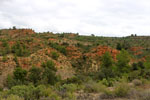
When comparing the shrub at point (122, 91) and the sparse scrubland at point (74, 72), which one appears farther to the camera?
the sparse scrubland at point (74, 72)

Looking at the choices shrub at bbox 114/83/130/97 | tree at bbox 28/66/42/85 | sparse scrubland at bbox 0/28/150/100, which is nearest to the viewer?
shrub at bbox 114/83/130/97

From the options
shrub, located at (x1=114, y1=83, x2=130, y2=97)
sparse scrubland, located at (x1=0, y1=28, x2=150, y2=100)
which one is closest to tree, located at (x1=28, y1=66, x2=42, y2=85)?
sparse scrubland, located at (x1=0, y1=28, x2=150, y2=100)

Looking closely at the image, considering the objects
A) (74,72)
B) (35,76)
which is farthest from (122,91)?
(74,72)

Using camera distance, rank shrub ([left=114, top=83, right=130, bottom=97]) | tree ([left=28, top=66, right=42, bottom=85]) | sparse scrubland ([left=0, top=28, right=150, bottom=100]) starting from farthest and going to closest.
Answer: tree ([left=28, top=66, right=42, bottom=85])
sparse scrubland ([left=0, top=28, right=150, bottom=100])
shrub ([left=114, top=83, right=130, bottom=97])

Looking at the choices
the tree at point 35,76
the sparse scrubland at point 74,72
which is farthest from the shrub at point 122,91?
the tree at point 35,76

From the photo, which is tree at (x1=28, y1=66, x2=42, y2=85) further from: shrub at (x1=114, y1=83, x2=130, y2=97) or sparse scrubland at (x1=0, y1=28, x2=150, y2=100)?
shrub at (x1=114, y1=83, x2=130, y2=97)

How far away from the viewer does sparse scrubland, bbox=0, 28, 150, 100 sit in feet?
23.9

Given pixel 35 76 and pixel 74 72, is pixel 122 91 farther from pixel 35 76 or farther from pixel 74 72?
pixel 74 72

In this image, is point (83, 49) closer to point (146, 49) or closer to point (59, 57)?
point (59, 57)

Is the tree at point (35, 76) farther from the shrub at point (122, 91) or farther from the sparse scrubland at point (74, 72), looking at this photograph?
the shrub at point (122, 91)

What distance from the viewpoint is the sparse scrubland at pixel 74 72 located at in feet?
23.9

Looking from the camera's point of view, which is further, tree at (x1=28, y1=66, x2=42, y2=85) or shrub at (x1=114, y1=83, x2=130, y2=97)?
tree at (x1=28, y1=66, x2=42, y2=85)

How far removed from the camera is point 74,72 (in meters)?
26.4

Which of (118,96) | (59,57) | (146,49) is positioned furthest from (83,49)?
(118,96)
